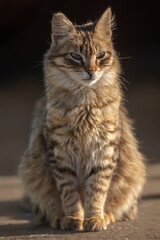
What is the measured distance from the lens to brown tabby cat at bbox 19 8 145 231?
3836mm

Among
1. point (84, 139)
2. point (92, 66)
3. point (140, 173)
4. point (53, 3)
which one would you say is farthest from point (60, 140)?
point (53, 3)

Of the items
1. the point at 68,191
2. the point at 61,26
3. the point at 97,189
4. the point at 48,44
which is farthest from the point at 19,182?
the point at 48,44

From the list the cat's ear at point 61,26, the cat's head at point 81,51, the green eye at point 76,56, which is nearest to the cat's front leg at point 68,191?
the cat's head at point 81,51

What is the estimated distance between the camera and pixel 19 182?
6.22m

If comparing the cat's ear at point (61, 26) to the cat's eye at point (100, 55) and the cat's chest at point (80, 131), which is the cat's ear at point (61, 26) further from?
the cat's chest at point (80, 131)

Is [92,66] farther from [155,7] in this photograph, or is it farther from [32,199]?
[155,7]

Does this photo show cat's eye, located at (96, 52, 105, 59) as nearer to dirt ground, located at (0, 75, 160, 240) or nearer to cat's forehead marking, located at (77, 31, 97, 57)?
cat's forehead marking, located at (77, 31, 97, 57)

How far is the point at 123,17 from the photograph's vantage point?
12594 mm

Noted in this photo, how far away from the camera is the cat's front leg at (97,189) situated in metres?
3.87

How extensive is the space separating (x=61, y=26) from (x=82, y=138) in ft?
3.54

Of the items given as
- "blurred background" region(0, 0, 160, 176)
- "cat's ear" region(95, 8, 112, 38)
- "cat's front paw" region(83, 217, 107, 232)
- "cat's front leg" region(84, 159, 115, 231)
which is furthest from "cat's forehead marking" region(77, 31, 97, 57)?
"blurred background" region(0, 0, 160, 176)

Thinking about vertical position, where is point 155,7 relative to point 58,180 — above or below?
above

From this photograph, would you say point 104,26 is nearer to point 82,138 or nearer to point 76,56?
point 76,56

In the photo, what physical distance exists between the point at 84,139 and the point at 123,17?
30.8 ft
